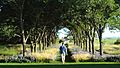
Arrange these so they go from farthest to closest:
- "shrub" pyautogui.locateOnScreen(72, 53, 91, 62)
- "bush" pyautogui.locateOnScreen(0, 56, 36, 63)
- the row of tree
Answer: the row of tree → "shrub" pyautogui.locateOnScreen(72, 53, 91, 62) → "bush" pyautogui.locateOnScreen(0, 56, 36, 63)

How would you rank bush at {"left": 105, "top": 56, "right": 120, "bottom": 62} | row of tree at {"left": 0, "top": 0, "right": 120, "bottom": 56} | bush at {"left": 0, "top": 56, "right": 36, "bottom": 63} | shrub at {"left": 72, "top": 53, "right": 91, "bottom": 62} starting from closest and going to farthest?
bush at {"left": 0, "top": 56, "right": 36, "bottom": 63} → bush at {"left": 105, "top": 56, "right": 120, "bottom": 62} → shrub at {"left": 72, "top": 53, "right": 91, "bottom": 62} → row of tree at {"left": 0, "top": 0, "right": 120, "bottom": 56}

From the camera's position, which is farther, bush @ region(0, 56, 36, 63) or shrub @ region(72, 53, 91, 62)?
shrub @ region(72, 53, 91, 62)

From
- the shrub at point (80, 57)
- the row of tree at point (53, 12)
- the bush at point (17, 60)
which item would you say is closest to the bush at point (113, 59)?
the shrub at point (80, 57)

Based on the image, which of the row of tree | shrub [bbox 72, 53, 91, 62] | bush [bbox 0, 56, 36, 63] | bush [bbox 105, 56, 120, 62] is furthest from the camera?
the row of tree

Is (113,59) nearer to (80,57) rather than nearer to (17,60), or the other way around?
(80,57)

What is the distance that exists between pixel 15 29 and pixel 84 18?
1091 cm

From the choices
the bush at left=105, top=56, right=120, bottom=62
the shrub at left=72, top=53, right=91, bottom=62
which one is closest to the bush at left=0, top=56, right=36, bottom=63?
the shrub at left=72, top=53, right=91, bottom=62

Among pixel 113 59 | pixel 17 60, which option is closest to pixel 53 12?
pixel 17 60

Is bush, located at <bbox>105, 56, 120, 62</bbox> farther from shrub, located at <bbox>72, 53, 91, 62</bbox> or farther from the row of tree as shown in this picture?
the row of tree

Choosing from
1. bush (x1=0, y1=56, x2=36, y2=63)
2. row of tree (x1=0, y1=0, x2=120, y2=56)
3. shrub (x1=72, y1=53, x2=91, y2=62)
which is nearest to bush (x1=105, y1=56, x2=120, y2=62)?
shrub (x1=72, y1=53, x2=91, y2=62)

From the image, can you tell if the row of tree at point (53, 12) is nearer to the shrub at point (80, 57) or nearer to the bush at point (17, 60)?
the bush at point (17, 60)

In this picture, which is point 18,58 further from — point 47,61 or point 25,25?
point 25,25

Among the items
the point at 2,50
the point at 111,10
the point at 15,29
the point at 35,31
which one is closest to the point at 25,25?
the point at 15,29

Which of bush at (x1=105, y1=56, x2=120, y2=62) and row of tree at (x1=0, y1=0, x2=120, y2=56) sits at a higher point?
row of tree at (x1=0, y1=0, x2=120, y2=56)
